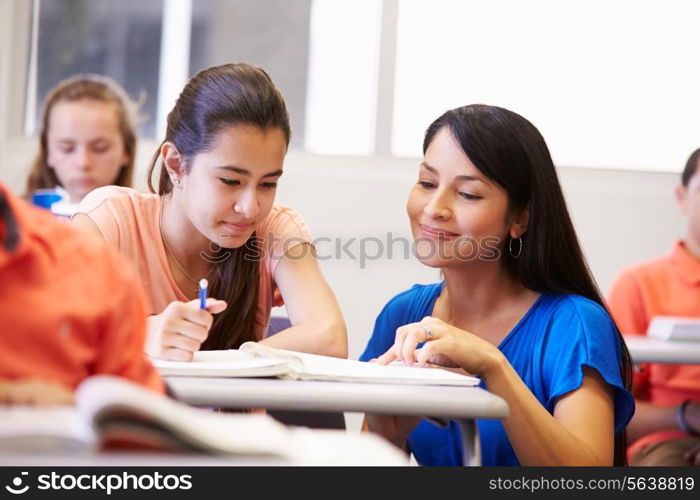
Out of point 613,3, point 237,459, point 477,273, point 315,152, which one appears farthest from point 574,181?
point 237,459

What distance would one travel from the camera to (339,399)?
123cm

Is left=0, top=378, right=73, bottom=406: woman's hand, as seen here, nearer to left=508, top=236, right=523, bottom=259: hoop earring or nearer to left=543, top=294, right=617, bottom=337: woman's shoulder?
left=543, top=294, right=617, bottom=337: woman's shoulder

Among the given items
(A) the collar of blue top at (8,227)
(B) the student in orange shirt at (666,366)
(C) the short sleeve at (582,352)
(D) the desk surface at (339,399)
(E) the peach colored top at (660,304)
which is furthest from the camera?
(E) the peach colored top at (660,304)

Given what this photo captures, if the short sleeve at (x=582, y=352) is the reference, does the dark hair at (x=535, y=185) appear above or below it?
above

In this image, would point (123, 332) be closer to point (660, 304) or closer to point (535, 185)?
point (535, 185)

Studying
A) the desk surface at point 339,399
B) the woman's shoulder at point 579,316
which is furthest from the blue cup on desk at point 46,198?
the desk surface at point 339,399

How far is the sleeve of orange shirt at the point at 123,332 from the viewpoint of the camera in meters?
0.96

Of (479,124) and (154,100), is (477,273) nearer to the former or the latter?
(479,124)

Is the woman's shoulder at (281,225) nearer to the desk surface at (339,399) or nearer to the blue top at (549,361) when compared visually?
the blue top at (549,361)

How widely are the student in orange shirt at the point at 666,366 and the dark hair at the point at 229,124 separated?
1.20 metres

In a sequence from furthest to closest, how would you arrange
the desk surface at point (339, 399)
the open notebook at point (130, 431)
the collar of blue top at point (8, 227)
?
1. the desk surface at point (339, 399)
2. the collar of blue top at point (8, 227)
3. the open notebook at point (130, 431)

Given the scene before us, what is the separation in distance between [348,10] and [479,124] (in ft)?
7.48

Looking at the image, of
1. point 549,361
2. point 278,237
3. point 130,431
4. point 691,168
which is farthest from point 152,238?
point 691,168

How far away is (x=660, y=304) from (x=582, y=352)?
4.19 feet
